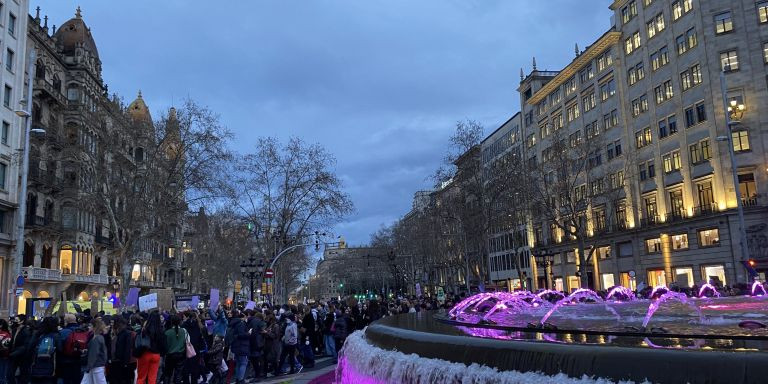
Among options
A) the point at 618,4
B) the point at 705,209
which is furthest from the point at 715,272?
the point at 618,4

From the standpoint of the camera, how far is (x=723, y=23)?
45.2 m

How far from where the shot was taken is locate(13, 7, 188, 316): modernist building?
38844mm

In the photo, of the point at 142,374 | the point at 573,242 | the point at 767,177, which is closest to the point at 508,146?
the point at 573,242

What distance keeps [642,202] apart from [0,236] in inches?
2079

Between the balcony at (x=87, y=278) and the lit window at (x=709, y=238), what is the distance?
5235 centimetres

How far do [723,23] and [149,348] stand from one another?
48.3 metres

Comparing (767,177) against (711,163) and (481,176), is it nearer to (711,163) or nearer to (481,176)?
(711,163)

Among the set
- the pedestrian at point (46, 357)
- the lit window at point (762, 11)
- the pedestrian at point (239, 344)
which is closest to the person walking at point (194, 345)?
the pedestrian at point (239, 344)

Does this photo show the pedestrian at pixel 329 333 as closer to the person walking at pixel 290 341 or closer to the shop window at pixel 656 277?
the person walking at pixel 290 341

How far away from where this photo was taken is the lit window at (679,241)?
48.2m

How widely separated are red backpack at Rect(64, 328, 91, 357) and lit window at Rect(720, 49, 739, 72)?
157 ft

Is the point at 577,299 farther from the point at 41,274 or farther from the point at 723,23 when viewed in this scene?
the point at 41,274

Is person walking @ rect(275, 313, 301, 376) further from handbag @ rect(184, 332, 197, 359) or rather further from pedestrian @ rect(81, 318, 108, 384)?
pedestrian @ rect(81, 318, 108, 384)

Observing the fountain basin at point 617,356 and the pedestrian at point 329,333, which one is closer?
the fountain basin at point 617,356
